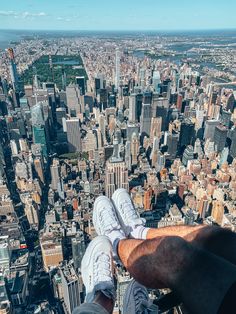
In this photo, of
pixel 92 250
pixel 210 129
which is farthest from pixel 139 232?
pixel 210 129

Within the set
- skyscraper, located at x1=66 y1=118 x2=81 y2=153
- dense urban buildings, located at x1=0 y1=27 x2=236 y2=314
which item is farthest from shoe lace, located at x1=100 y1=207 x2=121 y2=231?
skyscraper, located at x1=66 y1=118 x2=81 y2=153

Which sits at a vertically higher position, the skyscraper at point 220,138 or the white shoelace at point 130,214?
the white shoelace at point 130,214

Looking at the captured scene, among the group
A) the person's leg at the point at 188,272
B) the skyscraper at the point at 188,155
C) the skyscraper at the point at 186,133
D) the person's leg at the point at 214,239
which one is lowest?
the skyscraper at the point at 188,155

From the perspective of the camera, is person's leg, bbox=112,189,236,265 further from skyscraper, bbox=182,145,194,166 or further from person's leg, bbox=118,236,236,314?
skyscraper, bbox=182,145,194,166

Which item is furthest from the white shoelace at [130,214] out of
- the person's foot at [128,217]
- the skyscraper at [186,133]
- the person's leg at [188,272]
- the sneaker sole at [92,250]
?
the skyscraper at [186,133]

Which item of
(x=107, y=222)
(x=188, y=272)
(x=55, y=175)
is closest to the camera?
A: (x=188, y=272)

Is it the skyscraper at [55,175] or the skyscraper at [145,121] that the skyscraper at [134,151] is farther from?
the skyscraper at [55,175]

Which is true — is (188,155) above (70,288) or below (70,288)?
above

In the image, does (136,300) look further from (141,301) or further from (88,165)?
(88,165)

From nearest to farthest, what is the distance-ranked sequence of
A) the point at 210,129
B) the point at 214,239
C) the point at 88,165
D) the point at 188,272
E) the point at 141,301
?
the point at 188,272 → the point at 214,239 → the point at 141,301 → the point at 88,165 → the point at 210,129
